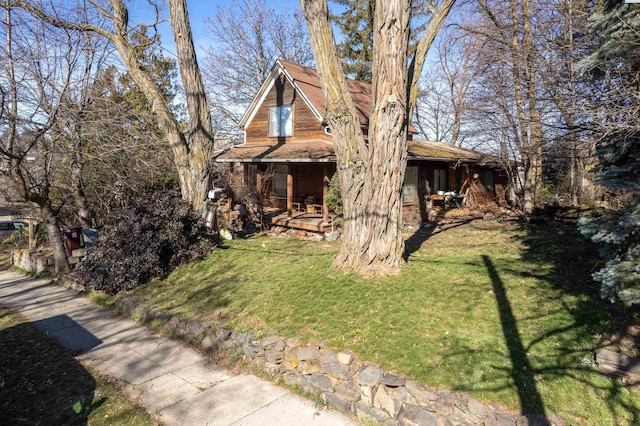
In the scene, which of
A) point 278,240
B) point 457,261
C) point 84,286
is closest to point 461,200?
point 278,240

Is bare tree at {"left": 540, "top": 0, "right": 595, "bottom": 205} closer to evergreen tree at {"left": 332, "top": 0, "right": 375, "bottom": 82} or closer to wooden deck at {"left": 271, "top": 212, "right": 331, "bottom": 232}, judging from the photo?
wooden deck at {"left": 271, "top": 212, "right": 331, "bottom": 232}

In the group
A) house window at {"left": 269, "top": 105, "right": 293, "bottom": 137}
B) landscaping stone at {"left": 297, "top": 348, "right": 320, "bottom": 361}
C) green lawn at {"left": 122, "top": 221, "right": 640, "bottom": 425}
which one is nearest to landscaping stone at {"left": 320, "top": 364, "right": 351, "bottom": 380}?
→ landscaping stone at {"left": 297, "top": 348, "right": 320, "bottom": 361}

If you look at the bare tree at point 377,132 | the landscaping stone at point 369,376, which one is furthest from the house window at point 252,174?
the landscaping stone at point 369,376

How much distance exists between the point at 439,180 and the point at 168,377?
54.0ft

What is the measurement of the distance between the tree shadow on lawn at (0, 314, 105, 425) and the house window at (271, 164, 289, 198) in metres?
12.3

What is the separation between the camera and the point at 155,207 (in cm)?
980

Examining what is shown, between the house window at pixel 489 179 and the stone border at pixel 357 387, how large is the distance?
64.1 feet

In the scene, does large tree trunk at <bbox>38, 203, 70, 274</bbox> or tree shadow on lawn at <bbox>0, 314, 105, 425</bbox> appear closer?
tree shadow on lawn at <bbox>0, 314, 105, 425</bbox>

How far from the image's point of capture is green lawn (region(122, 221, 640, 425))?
4.11 meters

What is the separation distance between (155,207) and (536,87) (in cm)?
1056

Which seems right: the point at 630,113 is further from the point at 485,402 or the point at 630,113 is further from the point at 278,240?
the point at 278,240

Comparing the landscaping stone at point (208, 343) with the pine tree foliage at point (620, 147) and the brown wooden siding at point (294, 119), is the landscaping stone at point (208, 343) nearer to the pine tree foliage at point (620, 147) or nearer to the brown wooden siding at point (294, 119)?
the pine tree foliage at point (620, 147)

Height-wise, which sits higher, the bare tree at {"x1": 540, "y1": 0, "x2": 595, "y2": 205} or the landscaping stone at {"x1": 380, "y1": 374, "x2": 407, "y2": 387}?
the bare tree at {"x1": 540, "y1": 0, "x2": 595, "y2": 205}

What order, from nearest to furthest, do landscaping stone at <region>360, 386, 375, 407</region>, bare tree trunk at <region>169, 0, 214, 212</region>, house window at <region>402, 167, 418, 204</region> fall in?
landscaping stone at <region>360, 386, 375, 407</region> → bare tree trunk at <region>169, 0, 214, 212</region> → house window at <region>402, 167, 418, 204</region>
